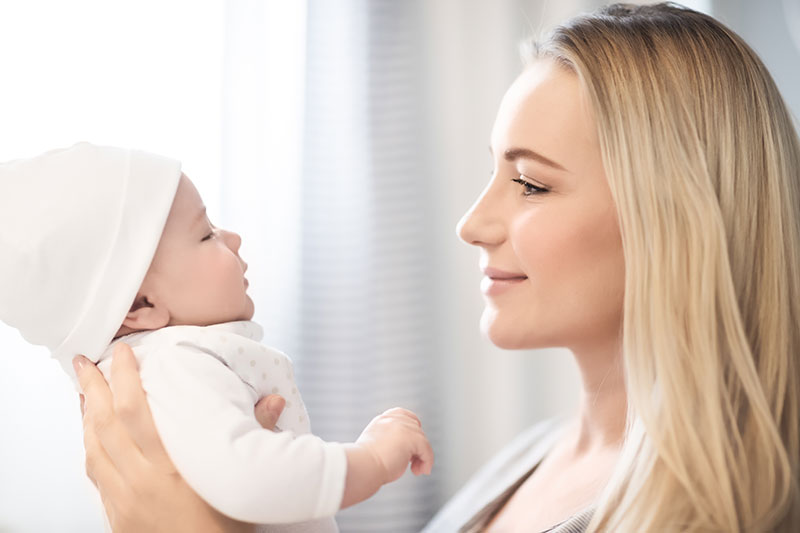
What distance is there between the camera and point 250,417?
83cm

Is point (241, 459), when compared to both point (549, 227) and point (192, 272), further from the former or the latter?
point (549, 227)

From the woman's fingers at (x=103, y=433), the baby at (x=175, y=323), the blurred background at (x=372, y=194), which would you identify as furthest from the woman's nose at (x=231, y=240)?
the blurred background at (x=372, y=194)

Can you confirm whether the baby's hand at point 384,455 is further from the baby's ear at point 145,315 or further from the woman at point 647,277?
the baby's ear at point 145,315

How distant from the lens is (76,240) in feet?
2.92

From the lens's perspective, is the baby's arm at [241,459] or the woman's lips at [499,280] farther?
the woman's lips at [499,280]

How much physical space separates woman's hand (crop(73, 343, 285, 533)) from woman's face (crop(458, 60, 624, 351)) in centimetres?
40

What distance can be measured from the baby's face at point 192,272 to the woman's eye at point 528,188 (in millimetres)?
446

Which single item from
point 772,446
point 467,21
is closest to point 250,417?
point 772,446

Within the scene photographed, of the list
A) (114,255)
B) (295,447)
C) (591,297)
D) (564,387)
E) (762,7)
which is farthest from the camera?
(564,387)

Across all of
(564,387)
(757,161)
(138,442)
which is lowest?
(564,387)

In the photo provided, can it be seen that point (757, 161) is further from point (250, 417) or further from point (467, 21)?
point (467, 21)

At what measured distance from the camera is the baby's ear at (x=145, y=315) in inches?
37.5

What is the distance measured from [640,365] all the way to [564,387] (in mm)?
1013

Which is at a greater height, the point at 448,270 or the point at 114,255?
the point at 114,255
